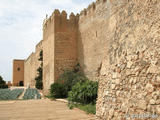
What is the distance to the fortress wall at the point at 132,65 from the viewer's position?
275 centimetres

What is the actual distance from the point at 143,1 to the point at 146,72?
134cm

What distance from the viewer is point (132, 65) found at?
327 centimetres

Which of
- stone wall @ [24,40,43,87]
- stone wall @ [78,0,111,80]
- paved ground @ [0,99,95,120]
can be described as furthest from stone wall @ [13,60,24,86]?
paved ground @ [0,99,95,120]

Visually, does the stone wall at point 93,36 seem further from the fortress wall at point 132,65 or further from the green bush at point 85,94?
the fortress wall at point 132,65

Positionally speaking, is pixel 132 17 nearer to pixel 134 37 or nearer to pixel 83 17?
pixel 134 37

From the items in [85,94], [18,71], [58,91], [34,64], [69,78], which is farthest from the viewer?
[18,71]

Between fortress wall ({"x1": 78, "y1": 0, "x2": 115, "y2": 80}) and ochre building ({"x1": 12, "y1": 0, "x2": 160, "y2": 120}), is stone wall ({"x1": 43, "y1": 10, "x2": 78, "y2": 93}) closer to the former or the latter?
fortress wall ({"x1": 78, "y1": 0, "x2": 115, "y2": 80})

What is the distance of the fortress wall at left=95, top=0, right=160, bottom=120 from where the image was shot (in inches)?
108

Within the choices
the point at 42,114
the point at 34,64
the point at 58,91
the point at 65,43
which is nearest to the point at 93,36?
the point at 65,43

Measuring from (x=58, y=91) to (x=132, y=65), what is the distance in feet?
23.8

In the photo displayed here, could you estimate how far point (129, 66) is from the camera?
3359 mm

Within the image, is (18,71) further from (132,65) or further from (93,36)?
(132,65)

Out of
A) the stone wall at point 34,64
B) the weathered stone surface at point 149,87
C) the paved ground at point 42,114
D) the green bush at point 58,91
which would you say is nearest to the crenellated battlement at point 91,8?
the green bush at point 58,91

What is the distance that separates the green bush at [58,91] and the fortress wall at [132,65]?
598 cm
